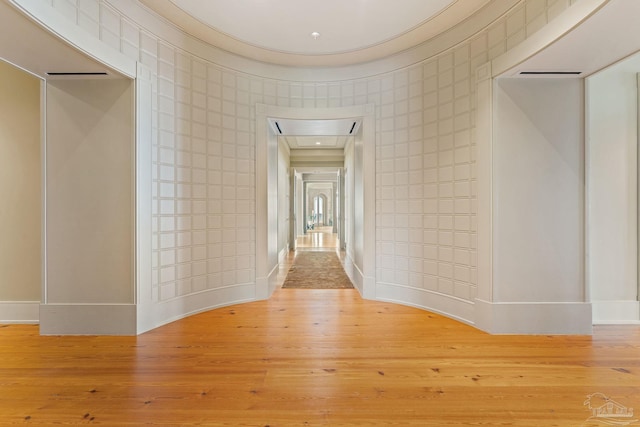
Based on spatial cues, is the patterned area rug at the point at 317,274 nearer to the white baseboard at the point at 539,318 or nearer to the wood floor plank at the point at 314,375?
the wood floor plank at the point at 314,375

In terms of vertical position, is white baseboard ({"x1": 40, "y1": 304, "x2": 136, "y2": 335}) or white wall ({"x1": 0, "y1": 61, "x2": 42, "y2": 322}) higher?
white wall ({"x1": 0, "y1": 61, "x2": 42, "y2": 322})

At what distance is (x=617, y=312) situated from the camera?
290cm

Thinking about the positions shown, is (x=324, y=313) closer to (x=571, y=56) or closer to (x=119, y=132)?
(x=119, y=132)

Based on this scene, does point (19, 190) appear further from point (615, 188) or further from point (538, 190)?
point (615, 188)

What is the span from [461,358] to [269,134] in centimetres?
328

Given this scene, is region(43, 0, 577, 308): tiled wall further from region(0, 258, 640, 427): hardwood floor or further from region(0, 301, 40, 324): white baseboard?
region(0, 301, 40, 324): white baseboard

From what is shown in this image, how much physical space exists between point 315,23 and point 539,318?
11.6 feet

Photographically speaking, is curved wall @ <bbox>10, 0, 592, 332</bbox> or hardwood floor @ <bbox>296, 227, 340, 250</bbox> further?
hardwood floor @ <bbox>296, 227, 340, 250</bbox>

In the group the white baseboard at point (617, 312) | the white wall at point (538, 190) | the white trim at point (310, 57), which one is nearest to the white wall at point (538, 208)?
the white wall at point (538, 190)

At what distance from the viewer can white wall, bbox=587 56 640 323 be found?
2889 mm

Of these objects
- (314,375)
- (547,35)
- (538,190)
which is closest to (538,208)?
(538,190)

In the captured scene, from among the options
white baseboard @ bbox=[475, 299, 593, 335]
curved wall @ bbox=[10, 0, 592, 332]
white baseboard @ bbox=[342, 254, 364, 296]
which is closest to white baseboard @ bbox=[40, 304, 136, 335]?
curved wall @ bbox=[10, 0, 592, 332]

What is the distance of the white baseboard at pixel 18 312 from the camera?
2.93 metres

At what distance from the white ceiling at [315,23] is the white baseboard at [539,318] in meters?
2.80
